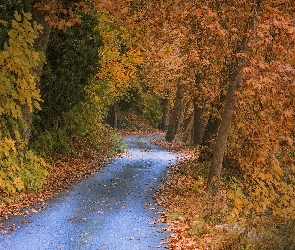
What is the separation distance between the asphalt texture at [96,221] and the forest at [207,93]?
2.21 ft

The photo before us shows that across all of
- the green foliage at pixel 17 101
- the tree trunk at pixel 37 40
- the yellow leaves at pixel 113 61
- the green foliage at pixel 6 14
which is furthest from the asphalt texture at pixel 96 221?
the yellow leaves at pixel 113 61

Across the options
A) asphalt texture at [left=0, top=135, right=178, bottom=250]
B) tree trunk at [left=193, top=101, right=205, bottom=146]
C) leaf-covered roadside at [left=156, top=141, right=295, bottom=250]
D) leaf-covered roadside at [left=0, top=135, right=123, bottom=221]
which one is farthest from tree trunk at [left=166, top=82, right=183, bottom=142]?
leaf-covered roadside at [left=156, top=141, right=295, bottom=250]

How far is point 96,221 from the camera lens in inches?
420

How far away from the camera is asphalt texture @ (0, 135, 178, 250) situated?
8.95 meters

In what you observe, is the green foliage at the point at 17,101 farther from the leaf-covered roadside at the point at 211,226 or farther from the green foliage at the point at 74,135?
the leaf-covered roadside at the point at 211,226

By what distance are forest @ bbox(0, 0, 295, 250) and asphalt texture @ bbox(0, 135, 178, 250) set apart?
2.21 feet

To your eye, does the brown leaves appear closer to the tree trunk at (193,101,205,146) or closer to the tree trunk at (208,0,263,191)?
the tree trunk at (208,0,263,191)

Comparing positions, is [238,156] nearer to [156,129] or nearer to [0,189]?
[0,189]

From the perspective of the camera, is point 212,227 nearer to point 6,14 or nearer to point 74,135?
point 6,14

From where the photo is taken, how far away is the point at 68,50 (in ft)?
52.6

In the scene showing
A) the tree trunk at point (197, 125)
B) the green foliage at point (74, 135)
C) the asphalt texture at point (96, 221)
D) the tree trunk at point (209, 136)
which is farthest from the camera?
the tree trunk at point (197, 125)

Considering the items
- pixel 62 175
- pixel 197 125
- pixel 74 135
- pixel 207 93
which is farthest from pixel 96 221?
pixel 197 125

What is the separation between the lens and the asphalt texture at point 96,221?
8953mm

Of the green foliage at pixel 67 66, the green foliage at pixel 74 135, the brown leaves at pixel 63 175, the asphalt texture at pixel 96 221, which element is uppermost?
the green foliage at pixel 67 66
